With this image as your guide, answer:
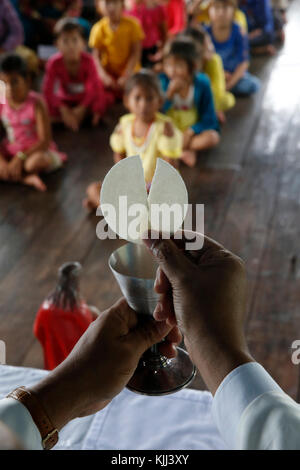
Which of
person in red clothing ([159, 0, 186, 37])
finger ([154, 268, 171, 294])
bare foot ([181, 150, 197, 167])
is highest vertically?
person in red clothing ([159, 0, 186, 37])

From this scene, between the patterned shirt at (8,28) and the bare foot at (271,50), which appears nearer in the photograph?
the patterned shirt at (8,28)

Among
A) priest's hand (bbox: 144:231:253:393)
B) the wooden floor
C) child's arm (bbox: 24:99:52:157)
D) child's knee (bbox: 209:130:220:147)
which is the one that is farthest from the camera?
child's knee (bbox: 209:130:220:147)

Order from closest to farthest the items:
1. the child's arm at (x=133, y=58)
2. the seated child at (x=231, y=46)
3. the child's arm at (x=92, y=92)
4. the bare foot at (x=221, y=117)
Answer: the bare foot at (x=221, y=117)
the child's arm at (x=92, y=92)
the seated child at (x=231, y=46)
the child's arm at (x=133, y=58)

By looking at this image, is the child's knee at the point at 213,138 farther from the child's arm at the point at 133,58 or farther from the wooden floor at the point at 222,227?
the child's arm at the point at 133,58

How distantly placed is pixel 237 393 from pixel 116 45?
3.35m

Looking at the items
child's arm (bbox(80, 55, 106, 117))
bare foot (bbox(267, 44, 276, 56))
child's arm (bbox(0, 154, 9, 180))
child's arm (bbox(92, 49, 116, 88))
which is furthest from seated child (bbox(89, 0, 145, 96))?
child's arm (bbox(0, 154, 9, 180))

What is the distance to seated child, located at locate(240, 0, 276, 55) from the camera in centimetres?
415

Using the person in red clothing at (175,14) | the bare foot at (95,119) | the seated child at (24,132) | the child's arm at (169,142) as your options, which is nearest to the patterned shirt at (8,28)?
the bare foot at (95,119)

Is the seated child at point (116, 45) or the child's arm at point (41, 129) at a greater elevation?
the seated child at point (116, 45)

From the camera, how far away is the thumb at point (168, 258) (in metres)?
0.70

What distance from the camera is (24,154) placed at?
8.70 ft

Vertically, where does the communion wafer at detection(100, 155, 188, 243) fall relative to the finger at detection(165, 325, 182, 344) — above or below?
above

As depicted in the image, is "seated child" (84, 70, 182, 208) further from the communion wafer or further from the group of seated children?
the communion wafer

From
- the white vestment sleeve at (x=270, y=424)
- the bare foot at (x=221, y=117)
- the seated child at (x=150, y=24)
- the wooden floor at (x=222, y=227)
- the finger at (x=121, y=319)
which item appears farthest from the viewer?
the seated child at (x=150, y=24)
